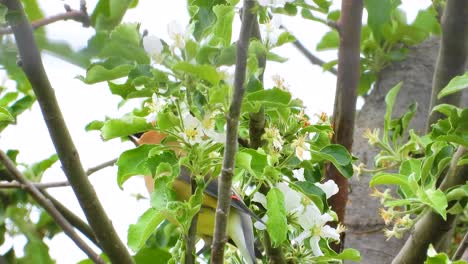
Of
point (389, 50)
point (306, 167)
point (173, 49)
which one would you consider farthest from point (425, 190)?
point (389, 50)

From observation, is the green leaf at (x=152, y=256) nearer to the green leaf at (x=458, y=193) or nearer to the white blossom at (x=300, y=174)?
the white blossom at (x=300, y=174)

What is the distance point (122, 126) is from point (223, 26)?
317mm

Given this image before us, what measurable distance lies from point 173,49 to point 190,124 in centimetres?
17

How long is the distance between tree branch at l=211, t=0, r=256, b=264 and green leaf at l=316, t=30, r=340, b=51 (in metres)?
2.16

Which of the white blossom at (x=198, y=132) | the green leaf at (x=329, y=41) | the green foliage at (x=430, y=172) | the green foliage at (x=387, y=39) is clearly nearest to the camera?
the white blossom at (x=198, y=132)

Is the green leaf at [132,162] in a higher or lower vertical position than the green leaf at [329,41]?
lower

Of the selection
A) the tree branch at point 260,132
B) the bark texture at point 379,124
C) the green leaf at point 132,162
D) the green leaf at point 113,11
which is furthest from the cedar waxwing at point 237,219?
the bark texture at point 379,124

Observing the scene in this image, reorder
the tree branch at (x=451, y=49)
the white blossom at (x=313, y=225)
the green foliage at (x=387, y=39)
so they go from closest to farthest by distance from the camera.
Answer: the white blossom at (x=313, y=225) → the tree branch at (x=451, y=49) → the green foliage at (x=387, y=39)

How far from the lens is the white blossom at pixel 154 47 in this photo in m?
1.59

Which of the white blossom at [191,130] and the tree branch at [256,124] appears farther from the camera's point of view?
the tree branch at [256,124]

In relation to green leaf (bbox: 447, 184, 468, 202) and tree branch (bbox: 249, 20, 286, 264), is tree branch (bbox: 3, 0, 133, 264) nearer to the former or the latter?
tree branch (bbox: 249, 20, 286, 264)

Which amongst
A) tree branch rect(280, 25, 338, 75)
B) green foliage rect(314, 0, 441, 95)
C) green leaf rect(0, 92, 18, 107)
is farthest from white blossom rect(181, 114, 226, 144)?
tree branch rect(280, 25, 338, 75)

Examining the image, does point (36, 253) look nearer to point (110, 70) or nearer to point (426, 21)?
point (110, 70)

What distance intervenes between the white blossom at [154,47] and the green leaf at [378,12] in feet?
5.60
